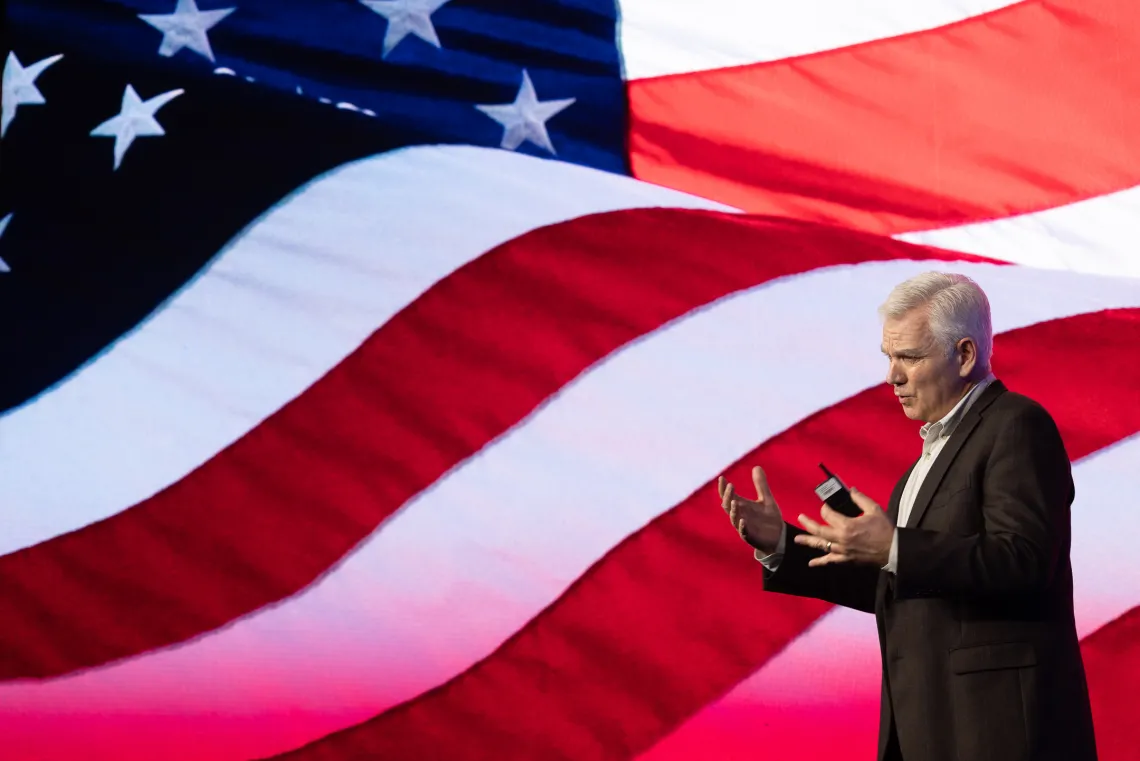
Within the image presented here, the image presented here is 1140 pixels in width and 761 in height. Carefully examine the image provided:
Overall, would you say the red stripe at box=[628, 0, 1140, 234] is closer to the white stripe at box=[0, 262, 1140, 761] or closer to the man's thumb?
the white stripe at box=[0, 262, 1140, 761]

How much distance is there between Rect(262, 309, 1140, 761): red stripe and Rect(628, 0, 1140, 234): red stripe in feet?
1.83

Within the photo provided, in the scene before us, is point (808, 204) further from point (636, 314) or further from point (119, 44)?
point (119, 44)

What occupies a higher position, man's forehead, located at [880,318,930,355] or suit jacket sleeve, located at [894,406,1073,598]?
man's forehead, located at [880,318,930,355]

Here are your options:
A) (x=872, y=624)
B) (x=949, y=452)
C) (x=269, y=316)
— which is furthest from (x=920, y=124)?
(x=949, y=452)

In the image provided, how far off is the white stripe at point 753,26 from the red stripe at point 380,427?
64 cm

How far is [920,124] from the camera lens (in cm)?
361

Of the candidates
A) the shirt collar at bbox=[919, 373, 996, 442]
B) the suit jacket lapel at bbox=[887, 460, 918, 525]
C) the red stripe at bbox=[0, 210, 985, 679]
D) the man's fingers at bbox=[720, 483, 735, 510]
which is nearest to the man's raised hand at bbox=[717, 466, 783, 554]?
the man's fingers at bbox=[720, 483, 735, 510]

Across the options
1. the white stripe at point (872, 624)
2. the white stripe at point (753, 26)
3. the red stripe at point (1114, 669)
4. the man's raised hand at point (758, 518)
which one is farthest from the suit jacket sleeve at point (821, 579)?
the white stripe at point (753, 26)

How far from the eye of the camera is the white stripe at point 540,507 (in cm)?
300

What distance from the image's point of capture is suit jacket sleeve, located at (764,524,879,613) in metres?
2.01

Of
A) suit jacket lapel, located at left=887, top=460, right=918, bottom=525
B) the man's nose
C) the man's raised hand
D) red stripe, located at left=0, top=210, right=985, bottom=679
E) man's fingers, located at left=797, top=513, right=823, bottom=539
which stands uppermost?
the man's nose

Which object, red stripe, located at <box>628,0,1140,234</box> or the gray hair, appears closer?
the gray hair

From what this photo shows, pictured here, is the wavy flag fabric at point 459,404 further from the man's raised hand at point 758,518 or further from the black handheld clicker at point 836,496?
the black handheld clicker at point 836,496

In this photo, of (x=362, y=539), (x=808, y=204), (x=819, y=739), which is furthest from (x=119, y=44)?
(x=819, y=739)
